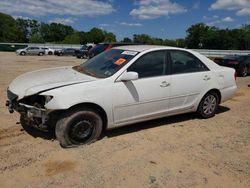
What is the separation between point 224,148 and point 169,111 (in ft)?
4.06

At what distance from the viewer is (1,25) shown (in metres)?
92.2

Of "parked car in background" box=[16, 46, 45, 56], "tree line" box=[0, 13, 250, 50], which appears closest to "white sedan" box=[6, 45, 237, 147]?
"parked car in background" box=[16, 46, 45, 56]

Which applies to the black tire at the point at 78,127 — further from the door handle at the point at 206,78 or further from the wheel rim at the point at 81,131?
the door handle at the point at 206,78

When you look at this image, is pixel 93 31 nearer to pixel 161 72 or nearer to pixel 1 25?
pixel 1 25

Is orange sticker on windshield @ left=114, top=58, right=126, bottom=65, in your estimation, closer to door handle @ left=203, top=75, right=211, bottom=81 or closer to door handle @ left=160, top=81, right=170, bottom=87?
door handle @ left=160, top=81, right=170, bottom=87

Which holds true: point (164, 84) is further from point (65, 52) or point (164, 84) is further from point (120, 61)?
point (65, 52)

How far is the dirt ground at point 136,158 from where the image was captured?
3.64 m

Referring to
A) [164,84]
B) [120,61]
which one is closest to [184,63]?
[164,84]

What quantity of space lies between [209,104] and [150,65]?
1.89 m

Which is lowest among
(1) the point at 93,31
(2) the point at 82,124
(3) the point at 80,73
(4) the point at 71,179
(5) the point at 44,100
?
(4) the point at 71,179

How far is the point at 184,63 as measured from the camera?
570cm

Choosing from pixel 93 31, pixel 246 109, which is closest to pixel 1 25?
pixel 93 31

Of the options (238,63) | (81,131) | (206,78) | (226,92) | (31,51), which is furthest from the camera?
(31,51)

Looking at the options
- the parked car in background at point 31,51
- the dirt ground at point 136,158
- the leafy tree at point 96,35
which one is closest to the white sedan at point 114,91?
the dirt ground at point 136,158
